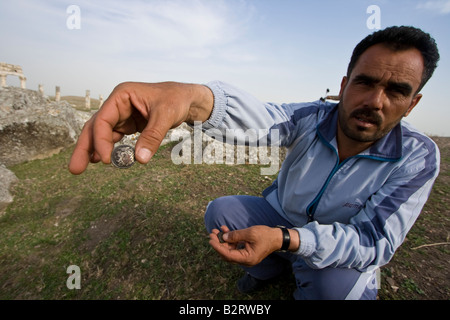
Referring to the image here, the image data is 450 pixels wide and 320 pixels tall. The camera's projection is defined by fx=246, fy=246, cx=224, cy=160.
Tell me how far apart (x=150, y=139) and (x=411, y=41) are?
199cm

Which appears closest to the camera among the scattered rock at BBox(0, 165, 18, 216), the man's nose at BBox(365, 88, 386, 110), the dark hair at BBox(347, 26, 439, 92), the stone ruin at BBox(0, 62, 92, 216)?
the dark hair at BBox(347, 26, 439, 92)

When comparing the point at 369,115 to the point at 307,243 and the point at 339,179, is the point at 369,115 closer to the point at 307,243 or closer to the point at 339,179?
the point at 339,179

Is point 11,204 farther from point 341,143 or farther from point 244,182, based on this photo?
point 341,143

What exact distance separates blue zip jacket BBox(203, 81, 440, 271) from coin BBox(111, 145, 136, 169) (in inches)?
22.7

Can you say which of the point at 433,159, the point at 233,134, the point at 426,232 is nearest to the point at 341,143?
the point at 433,159

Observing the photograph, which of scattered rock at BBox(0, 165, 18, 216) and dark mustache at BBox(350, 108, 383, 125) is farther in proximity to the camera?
scattered rock at BBox(0, 165, 18, 216)

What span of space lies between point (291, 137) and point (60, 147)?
7432 millimetres

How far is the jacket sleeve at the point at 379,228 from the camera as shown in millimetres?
1826

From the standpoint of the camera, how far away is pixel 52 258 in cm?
337

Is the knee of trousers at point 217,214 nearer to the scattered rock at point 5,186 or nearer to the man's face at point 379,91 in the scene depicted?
the man's face at point 379,91

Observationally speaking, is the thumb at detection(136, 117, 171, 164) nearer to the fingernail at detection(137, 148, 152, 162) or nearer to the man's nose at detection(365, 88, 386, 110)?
the fingernail at detection(137, 148, 152, 162)

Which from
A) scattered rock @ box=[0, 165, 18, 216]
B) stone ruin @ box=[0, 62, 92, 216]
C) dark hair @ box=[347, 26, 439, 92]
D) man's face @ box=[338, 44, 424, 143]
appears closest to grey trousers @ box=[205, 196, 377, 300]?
man's face @ box=[338, 44, 424, 143]

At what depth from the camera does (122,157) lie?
1697 millimetres

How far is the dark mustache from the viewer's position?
6.37 feet
